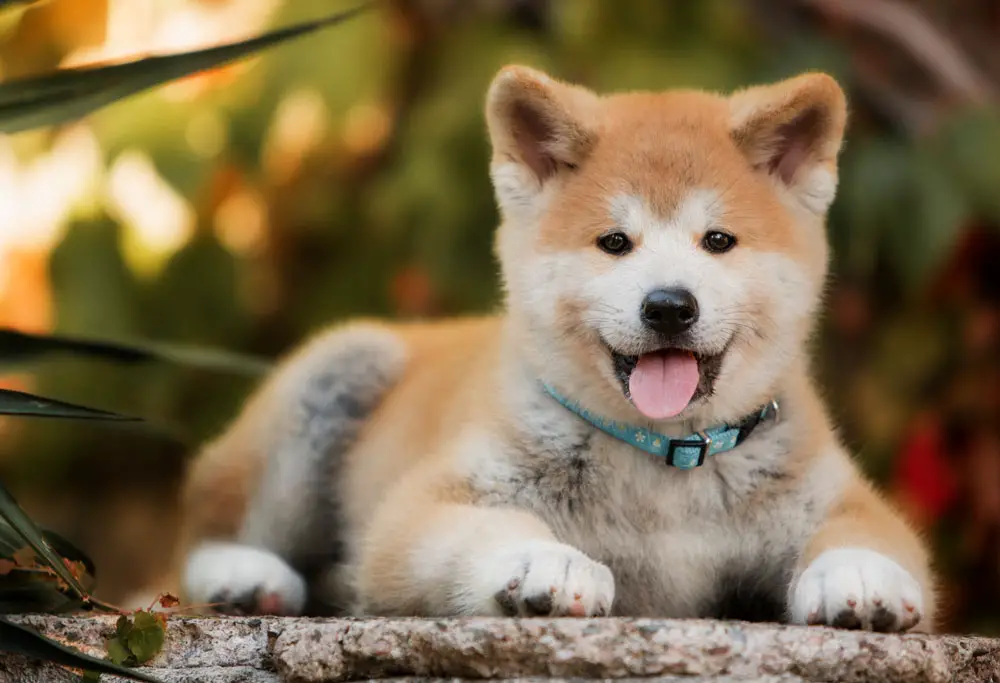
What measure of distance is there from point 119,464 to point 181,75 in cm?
412

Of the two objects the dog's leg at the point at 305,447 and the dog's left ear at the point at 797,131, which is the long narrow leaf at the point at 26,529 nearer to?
the dog's leg at the point at 305,447

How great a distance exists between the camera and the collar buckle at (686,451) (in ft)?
9.98

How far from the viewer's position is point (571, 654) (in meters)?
2.43

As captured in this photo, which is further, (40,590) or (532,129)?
(532,129)

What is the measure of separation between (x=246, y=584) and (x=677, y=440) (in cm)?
136

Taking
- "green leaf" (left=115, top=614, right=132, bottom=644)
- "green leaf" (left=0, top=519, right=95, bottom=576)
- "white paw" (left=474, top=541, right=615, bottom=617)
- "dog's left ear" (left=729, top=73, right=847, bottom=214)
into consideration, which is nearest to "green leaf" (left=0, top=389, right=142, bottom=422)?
"green leaf" (left=0, top=519, right=95, bottom=576)

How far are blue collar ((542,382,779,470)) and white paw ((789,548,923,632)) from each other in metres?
0.41

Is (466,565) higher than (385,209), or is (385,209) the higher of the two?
(385,209)

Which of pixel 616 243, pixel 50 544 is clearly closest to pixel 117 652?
pixel 50 544

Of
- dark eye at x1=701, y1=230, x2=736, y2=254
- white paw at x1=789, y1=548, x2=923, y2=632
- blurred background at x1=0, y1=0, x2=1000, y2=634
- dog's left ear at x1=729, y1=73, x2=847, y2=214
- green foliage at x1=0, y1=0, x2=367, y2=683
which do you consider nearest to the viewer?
white paw at x1=789, y1=548, x2=923, y2=632

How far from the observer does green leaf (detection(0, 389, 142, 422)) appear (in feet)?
8.93

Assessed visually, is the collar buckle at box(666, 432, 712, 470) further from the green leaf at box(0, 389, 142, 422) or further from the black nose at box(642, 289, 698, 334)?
the green leaf at box(0, 389, 142, 422)

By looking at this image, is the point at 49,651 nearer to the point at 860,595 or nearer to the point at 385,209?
the point at 860,595

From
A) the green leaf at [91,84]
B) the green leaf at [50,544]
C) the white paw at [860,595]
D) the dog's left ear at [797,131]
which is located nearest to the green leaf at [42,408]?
the green leaf at [50,544]
